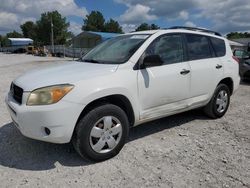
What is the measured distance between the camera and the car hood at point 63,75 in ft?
11.2

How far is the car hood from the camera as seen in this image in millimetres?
3408

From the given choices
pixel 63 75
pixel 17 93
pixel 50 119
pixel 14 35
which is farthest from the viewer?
pixel 14 35

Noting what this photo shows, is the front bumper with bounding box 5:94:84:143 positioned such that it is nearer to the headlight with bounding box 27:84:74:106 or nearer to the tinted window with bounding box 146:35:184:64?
the headlight with bounding box 27:84:74:106

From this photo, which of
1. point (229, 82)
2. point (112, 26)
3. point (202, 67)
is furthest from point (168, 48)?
point (112, 26)

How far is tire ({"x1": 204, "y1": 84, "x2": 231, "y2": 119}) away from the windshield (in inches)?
80.0

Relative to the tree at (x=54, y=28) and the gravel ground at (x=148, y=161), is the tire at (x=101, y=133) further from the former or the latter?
the tree at (x=54, y=28)

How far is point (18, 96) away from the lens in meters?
3.63

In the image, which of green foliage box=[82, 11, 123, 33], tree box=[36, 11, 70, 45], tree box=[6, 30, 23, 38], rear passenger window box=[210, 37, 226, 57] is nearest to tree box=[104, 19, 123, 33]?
green foliage box=[82, 11, 123, 33]

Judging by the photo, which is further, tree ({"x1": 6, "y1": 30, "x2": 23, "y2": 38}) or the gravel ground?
tree ({"x1": 6, "y1": 30, "x2": 23, "y2": 38})

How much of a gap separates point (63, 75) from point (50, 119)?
659 mm

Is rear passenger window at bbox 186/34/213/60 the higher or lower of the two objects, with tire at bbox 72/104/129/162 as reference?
higher

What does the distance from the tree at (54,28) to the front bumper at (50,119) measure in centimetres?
6852

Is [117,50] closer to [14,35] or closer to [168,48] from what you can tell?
[168,48]

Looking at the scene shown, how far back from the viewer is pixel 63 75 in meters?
3.58
